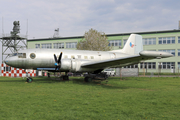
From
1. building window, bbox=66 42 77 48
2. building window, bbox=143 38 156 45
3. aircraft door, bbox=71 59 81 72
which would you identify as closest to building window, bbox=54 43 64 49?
building window, bbox=66 42 77 48

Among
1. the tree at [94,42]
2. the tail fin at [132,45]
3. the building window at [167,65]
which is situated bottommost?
the building window at [167,65]

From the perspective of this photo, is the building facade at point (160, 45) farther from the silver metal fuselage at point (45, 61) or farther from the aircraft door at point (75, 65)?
the aircraft door at point (75, 65)

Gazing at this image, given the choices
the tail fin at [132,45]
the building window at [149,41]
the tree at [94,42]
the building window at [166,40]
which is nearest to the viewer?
the tail fin at [132,45]

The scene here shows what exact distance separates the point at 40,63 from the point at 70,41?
47.5 metres

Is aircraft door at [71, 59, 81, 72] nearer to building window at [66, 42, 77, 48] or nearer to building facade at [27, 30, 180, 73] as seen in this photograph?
building facade at [27, 30, 180, 73]

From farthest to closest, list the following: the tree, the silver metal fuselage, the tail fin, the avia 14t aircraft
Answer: the tree → the tail fin → the silver metal fuselage → the avia 14t aircraft

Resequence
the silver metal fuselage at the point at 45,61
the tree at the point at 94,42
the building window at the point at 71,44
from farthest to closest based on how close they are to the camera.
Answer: the building window at the point at 71,44 → the tree at the point at 94,42 → the silver metal fuselage at the point at 45,61

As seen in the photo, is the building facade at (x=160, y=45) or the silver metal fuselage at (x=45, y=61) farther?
the building facade at (x=160, y=45)

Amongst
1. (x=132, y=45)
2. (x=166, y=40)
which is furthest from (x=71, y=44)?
(x=132, y=45)

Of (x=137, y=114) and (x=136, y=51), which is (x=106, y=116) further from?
(x=136, y=51)

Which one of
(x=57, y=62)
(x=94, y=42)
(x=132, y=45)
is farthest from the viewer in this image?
(x=94, y=42)

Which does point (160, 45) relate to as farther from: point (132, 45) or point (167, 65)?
point (132, 45)

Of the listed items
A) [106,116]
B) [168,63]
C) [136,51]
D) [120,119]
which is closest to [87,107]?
[106,116]

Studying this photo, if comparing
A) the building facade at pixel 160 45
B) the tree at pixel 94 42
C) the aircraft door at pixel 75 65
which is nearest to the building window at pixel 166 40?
the building facade at pixel 160 45
